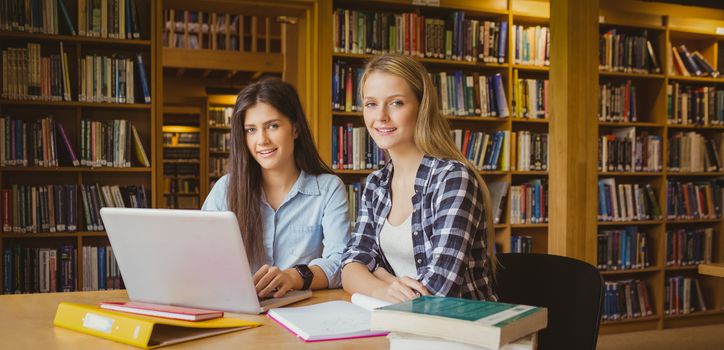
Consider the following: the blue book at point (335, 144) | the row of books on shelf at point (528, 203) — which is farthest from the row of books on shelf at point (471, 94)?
the blue book at point (335, 144)

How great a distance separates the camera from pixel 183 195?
9.11 metres

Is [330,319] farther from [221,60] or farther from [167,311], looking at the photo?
[221,60]

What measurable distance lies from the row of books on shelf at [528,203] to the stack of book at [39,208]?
2821mm

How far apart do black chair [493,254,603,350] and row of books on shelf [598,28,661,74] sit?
11.0 feet

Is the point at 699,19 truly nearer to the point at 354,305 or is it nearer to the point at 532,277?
the point at 532,277

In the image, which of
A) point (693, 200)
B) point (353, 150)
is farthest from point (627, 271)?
point (353, 150)

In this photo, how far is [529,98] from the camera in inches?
177

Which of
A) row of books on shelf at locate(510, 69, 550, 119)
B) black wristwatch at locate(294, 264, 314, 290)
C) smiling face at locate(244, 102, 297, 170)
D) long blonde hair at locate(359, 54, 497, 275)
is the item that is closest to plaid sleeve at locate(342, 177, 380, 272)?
black wristwatch at locate(294, 264, 314, 290)

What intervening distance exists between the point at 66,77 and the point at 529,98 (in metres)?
2.99

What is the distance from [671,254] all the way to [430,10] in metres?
2.58

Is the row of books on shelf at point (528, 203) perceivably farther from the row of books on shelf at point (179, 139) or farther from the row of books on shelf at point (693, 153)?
the row of books on shelf at point (179, 139)

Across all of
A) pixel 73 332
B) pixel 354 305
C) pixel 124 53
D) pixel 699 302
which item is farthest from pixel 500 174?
pixel 73 332

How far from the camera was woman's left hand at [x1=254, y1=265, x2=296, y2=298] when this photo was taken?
1.42 meters

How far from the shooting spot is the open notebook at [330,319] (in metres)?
1.12
